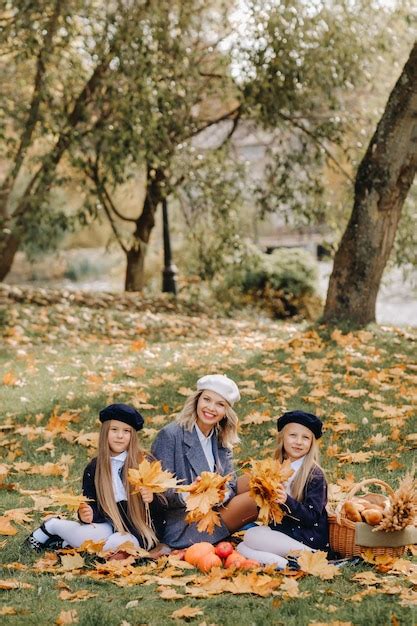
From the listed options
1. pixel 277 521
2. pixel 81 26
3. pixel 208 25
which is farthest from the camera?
pixel 208 25

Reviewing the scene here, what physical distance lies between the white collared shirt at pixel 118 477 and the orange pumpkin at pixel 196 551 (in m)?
0.47

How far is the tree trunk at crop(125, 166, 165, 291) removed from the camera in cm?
1631

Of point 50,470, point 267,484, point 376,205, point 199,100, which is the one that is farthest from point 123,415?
point 199,100

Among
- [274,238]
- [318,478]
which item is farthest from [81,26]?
[274,238]

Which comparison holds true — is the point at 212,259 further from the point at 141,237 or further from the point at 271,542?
the point at 271,542

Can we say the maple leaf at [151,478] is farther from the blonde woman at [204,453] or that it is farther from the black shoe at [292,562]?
the black shoe at [292,562]

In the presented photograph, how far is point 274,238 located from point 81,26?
2545 cm

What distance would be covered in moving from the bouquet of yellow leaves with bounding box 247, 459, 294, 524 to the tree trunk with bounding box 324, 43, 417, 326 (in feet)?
23.6

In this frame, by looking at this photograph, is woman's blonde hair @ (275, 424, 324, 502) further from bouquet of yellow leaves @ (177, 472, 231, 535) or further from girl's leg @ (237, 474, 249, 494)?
bouquet of yellow leaves @ (177, 472, 231, 535)

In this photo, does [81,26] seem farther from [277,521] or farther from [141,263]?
[277,521]

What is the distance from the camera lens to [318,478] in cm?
461

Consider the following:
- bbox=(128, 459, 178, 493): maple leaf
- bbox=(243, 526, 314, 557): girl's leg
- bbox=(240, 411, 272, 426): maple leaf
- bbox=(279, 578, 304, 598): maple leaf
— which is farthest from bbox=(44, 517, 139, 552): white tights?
bbox=(240, 411, 272, 426): maple leaf

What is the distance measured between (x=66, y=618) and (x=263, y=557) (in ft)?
4.06

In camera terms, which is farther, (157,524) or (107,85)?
(107,85)
